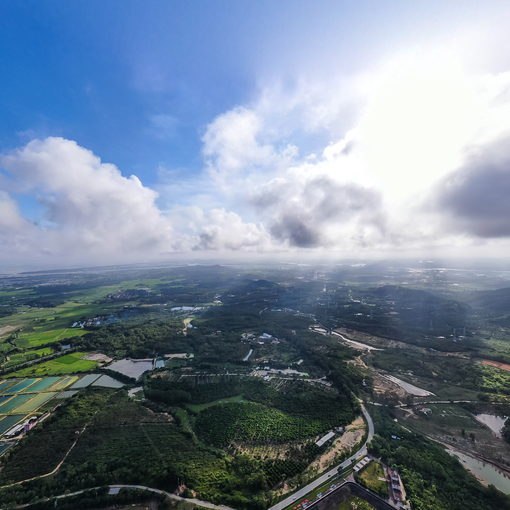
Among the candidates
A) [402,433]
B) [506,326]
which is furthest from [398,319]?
[402,433]

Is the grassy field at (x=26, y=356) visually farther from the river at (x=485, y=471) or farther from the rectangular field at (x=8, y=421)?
the river at (x=485, y=471)

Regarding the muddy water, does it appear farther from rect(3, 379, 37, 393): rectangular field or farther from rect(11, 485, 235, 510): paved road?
rect(3, 379, 37, 393): rectangular field

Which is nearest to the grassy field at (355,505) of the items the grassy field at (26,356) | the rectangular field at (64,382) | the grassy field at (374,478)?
the grassy field at (374,478)

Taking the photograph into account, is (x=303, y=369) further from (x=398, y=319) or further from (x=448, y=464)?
(x=398, y=319)

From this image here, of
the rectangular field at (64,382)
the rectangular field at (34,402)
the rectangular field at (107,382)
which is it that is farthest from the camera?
the rectangular field at (107,382)

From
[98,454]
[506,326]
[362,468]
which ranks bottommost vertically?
[506,326]

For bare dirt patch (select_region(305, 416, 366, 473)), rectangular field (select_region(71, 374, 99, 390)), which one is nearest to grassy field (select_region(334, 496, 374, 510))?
bare dirt patch (select_region(305, 416, 366, 473))
